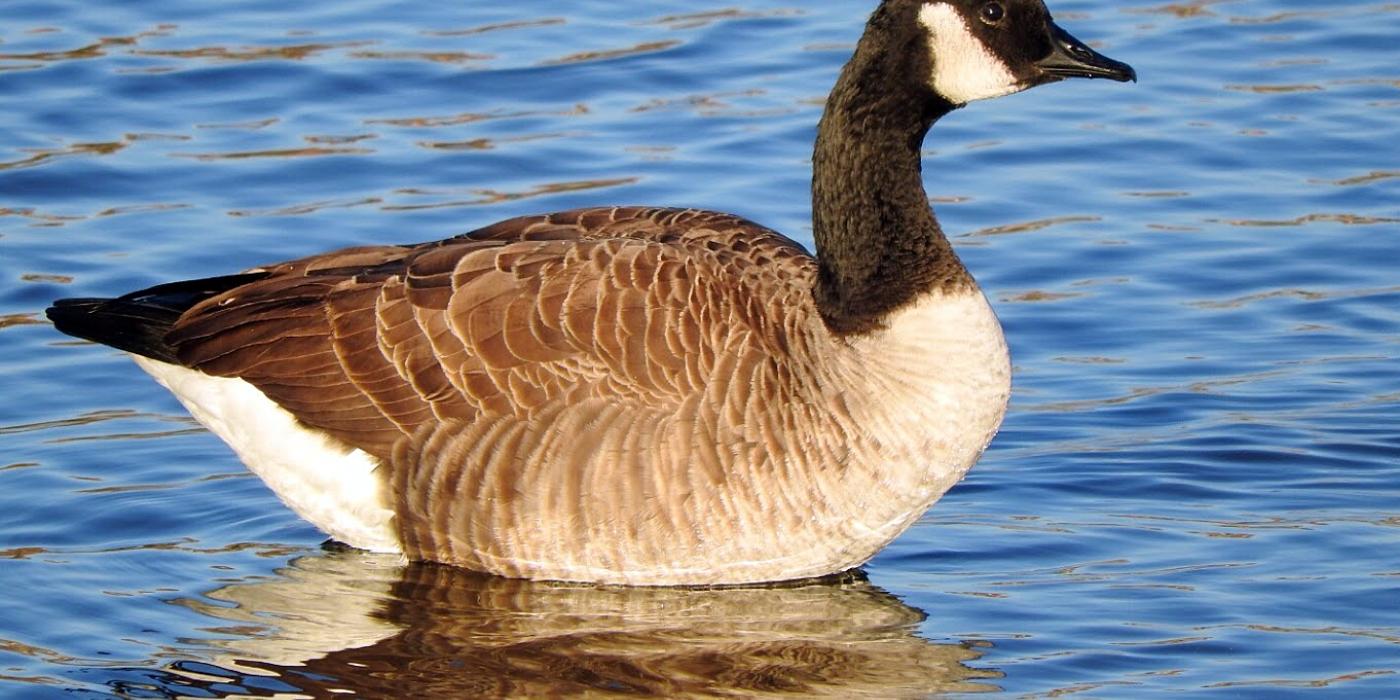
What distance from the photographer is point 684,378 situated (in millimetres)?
8258

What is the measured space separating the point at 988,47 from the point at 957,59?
0.44 ft

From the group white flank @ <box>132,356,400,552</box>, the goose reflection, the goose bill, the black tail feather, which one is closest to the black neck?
the goose bill

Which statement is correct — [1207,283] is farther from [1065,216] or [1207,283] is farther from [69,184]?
[69,184]

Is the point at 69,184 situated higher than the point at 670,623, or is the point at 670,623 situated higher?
the point at 69,184

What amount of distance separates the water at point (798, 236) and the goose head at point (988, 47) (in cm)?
196

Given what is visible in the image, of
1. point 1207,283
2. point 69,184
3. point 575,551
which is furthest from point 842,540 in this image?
point 69,184

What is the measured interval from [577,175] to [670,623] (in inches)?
196

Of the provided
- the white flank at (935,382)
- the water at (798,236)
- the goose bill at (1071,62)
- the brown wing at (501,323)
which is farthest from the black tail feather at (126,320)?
the goose bill at (1071,62)

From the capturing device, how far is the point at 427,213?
1235 centimetres

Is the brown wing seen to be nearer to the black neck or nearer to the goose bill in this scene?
the black neck

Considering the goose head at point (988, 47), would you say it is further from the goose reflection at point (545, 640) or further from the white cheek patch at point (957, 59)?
the goose reflection at point (545, 640)

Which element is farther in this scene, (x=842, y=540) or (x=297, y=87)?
(x=297, y=87)

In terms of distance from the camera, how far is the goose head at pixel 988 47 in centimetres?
838

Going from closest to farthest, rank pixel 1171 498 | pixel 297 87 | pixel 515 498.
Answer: pixel 515 498 → pixel 1171 498 → pixel 297 87
